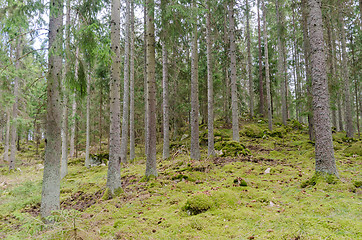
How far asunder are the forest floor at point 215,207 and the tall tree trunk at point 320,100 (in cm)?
55

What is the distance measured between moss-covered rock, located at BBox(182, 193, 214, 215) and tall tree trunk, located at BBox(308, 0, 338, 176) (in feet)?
10.8

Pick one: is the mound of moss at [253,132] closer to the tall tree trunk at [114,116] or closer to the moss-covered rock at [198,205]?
→ the tall tree trunk at [114,116]

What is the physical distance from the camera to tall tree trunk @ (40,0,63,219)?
4.78 metres

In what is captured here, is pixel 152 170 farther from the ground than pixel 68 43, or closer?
closer

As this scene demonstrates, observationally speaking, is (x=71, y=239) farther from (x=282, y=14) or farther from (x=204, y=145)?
(x=282, y=14)

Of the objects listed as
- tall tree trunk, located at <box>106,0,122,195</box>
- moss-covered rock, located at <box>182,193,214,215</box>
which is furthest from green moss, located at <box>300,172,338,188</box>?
tall tree trunk, located at <box>106,0,122,195</box>

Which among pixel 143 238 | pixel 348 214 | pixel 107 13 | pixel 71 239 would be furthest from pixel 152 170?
pixel 107 13

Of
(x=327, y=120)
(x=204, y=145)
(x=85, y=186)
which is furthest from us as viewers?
(x=204, y=145)

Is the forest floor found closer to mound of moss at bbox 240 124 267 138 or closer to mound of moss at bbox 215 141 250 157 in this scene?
mound of moss at bbox 215 141 250 157

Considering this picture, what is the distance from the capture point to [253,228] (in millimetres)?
3500

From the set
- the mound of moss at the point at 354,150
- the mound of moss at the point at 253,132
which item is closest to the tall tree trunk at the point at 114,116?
the mound of moss at the point at 354,150

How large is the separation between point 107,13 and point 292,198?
13.0 m

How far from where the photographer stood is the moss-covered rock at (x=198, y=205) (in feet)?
14.8

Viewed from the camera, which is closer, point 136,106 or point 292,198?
point 292,198
